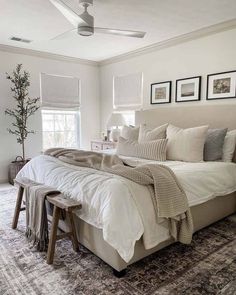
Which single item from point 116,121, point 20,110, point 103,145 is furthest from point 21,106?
point 116,121

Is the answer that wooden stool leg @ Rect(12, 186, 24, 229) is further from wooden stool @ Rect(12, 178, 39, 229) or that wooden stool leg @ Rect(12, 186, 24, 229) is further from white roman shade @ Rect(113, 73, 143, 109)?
white roman shade @ Rect(113, 73, 143, 109)

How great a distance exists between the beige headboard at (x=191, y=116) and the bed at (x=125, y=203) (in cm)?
79

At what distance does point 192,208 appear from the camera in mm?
2518

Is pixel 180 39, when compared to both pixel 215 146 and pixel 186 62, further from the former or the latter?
pixel 215 146

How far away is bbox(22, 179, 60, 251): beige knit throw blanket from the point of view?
2301mm

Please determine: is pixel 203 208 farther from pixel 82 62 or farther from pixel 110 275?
pixel 82 62

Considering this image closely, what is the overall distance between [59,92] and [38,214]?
3664 millimetres

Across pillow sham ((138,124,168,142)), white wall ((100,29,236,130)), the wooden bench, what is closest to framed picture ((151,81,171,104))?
white wall ((100,29,236,130))

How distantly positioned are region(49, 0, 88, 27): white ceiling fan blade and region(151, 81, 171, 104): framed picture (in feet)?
7.40

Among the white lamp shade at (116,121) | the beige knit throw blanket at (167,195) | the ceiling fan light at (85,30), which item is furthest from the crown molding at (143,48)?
the beige knit throw blanket at (167,195)

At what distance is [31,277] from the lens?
1.97m

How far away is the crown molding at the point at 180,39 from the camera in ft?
11.7

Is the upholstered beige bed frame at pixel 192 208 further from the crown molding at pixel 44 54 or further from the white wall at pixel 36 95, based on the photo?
the crown molding at pixel 44 54

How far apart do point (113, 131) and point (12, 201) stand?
2377 mm
